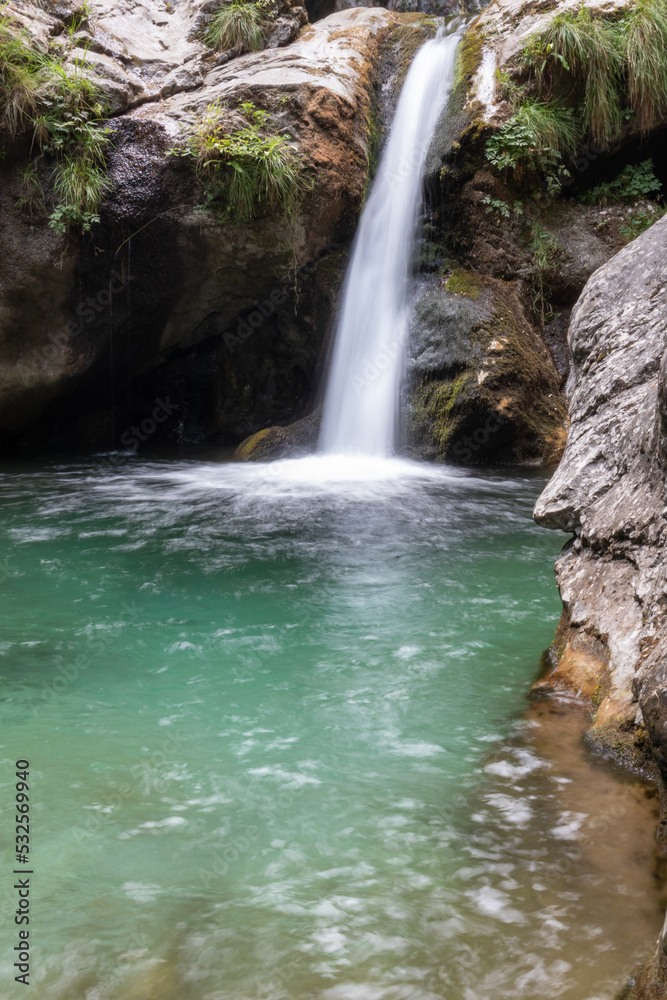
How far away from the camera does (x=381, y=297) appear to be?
8.60 meters

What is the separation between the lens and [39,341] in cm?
812

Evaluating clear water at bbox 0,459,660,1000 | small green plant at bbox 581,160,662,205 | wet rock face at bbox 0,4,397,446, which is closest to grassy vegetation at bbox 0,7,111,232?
wet rock face at bbox 0,4,397,446

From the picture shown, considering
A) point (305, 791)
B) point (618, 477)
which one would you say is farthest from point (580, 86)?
point (305, 791)

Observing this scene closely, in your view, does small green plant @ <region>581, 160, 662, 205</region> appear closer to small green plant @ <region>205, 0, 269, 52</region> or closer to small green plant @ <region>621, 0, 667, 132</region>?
small green plant @ <region>621, 0, 667, 132</region>

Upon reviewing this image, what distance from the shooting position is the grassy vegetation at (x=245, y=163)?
774 centimetres

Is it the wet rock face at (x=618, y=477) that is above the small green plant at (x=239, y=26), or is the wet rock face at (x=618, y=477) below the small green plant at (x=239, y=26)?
below

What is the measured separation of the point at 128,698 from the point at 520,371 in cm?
599

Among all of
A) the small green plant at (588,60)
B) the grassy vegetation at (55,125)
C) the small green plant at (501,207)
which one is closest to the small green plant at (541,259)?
the small green plant at (501,207)

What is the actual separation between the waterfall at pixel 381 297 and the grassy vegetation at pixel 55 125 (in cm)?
299

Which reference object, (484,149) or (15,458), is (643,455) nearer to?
(484,149)

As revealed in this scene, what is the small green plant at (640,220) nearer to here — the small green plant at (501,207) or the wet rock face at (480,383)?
the small green plant at (501,207)

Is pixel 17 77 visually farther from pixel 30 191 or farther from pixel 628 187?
pixel 628 187

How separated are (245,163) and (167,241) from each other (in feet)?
3.96

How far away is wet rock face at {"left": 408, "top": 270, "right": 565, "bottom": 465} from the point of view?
7.64m
